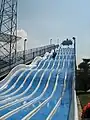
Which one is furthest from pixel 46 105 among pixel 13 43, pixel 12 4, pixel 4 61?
pixel 12 4

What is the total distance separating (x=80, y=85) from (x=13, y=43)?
8244mm

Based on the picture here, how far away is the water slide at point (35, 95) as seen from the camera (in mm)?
12327

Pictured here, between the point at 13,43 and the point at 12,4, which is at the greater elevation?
the point at 12,4

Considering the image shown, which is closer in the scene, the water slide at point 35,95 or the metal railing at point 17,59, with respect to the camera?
the water slide at point 35,95

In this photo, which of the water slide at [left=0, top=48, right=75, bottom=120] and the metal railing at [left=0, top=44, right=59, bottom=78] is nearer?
the water slide at [left=0, top=48, right=75, bottom=120]

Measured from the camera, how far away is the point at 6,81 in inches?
858

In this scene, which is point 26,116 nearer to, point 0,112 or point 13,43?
point 0,112

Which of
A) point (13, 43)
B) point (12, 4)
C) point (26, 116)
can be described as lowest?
point (26, 116)

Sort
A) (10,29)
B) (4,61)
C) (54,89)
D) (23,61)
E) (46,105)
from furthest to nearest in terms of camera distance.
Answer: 1. (10,29)
2. (23,61)
3. (4,61)
4. (54,89)
5. (46,105)

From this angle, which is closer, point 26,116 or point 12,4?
point 26,116

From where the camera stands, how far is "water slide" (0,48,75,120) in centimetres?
1233

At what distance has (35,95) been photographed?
1814 cm

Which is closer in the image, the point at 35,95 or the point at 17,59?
the point at 35,95

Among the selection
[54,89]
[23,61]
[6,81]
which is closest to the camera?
[54,89]
